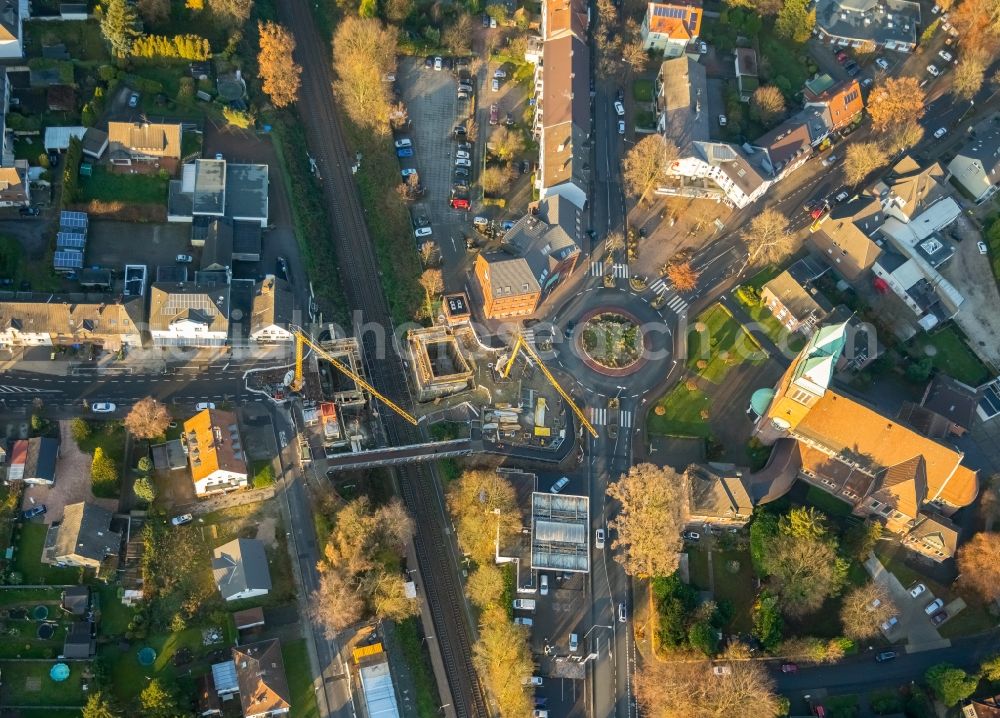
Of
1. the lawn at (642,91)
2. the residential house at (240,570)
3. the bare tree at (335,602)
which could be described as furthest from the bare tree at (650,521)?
the lawn at (642,91)

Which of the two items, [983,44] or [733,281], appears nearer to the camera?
[733,281]

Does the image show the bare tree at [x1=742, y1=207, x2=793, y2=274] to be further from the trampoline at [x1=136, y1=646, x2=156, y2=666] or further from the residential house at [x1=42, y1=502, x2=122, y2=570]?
the trampoline at [x1=136, y1=646, x2=156, y2=666]

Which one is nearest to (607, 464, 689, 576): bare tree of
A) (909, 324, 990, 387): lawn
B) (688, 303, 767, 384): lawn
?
(688, 303, 767, 384): lawn

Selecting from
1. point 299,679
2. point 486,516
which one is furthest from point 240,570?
point 486,516

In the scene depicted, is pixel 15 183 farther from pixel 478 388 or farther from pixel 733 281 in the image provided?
pixel 733 281

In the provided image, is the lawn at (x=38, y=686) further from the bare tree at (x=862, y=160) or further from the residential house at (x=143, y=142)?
the bare tree at (x=862, y=160)

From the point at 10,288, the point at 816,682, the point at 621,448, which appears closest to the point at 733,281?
the point at 621,448
